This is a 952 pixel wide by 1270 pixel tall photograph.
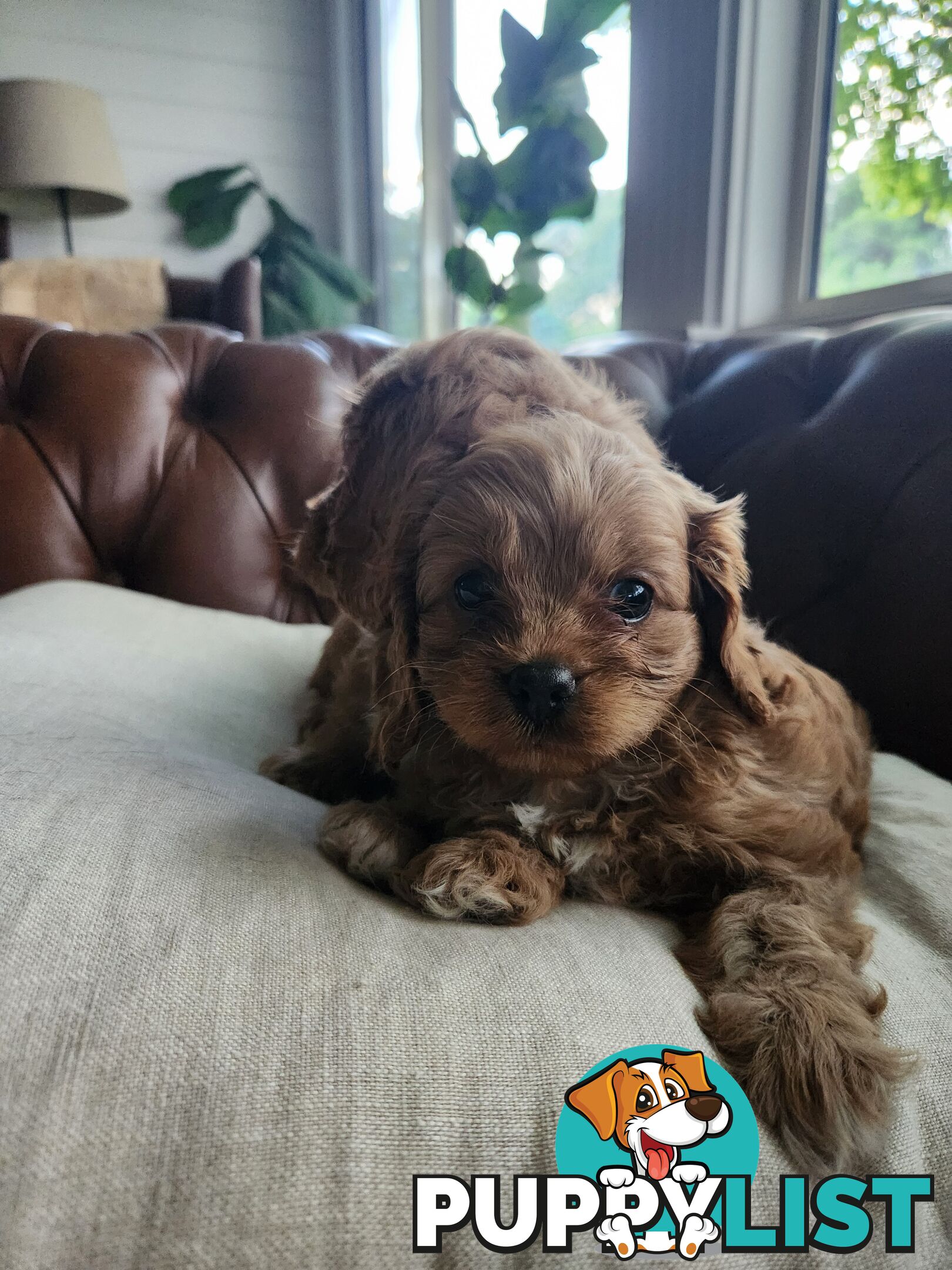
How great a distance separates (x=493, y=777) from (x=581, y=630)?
12.5 inches

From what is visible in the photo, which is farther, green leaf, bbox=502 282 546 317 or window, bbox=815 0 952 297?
green leaf, bbox=502 282 546 317

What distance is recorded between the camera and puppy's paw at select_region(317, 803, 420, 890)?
1.18 metres

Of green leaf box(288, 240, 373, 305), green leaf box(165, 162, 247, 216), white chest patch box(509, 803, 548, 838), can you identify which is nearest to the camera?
white chest patch box(509, 803, 548, 838)

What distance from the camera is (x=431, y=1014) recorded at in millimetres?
870

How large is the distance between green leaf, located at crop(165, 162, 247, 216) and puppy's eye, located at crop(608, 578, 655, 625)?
6.23 metres

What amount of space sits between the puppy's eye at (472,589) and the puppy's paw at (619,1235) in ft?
2.28

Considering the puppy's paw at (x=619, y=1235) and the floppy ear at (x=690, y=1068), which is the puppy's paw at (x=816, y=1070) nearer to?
the floppy ear at (x=690, y=1068)

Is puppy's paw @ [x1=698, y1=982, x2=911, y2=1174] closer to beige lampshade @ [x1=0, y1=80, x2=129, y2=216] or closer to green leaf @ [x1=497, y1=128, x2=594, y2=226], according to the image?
green leaf @ [x1=497, y1=128, x2=594, y2=226]

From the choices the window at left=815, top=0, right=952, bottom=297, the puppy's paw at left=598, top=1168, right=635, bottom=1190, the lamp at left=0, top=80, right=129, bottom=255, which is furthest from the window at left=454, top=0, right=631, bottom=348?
the puppy's paw at left=598, top=1168, right=635, bottom=1190

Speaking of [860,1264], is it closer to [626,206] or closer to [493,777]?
[493,777]

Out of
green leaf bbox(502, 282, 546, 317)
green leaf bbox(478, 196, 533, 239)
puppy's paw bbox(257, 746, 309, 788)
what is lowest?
puppy's paw bbox(257, 746, 309, 788)

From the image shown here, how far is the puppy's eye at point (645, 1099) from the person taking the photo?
847 mm

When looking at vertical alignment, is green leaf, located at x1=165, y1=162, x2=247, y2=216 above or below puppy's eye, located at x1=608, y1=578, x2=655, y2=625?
above

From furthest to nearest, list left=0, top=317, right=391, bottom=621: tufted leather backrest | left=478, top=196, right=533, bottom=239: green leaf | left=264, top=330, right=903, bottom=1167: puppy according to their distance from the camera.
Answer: left=478, top=196, right=533, bottom=239: green leaf
left=0, top=317, right=391, bottom=621: tufted leather backrest
left=264, top=330, right=903, bottom=1167: puppy
